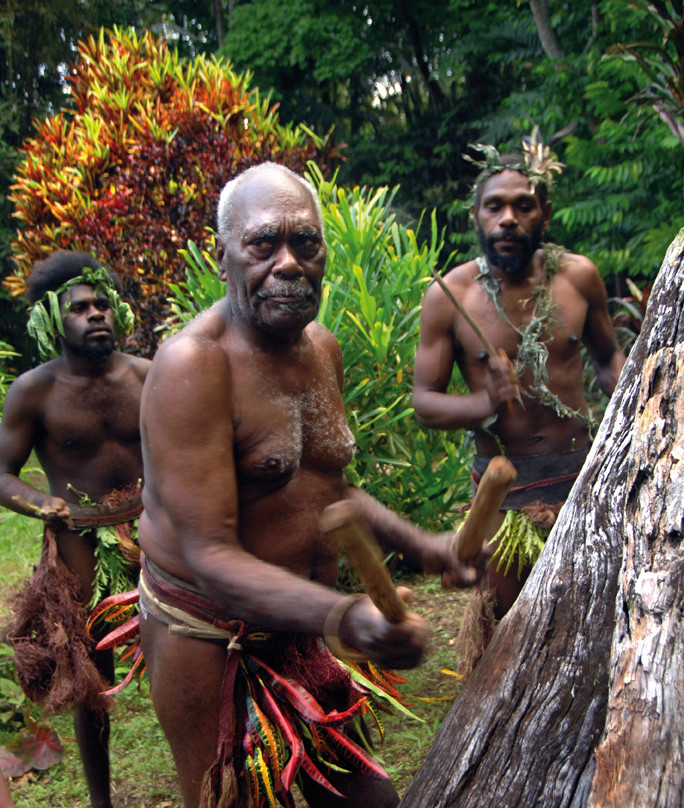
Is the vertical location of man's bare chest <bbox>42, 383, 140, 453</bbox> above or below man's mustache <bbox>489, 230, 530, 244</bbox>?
below

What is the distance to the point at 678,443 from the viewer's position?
159 centimetres

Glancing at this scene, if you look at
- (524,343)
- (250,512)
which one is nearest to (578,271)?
(524,343)

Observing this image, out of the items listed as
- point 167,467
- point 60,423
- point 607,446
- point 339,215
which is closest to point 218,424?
point 167,467

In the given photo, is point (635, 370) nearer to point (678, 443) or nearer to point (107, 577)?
point (678, 443)

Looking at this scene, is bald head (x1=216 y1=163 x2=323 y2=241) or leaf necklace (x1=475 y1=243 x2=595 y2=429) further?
leaf necklace (x1=475 y1=243 x2=595 y2=429)

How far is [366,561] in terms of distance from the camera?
4.60ft

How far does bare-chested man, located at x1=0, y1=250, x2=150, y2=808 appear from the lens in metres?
3.25

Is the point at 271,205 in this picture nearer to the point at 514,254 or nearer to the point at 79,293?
the point at 514,254

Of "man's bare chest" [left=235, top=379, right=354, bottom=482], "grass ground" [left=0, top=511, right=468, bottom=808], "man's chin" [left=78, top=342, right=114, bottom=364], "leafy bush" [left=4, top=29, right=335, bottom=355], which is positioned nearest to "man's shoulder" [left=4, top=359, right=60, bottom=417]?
"man's chin" [left=78, top=342, right=114, bottom=364]

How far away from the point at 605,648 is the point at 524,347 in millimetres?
1595

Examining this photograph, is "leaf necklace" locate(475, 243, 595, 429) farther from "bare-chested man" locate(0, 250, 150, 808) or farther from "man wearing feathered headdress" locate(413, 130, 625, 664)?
"bare-chested man" locate(0, 250, 150, 808)

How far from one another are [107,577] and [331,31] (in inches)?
447

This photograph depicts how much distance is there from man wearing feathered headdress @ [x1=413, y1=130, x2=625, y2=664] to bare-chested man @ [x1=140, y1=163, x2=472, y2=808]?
1145mm

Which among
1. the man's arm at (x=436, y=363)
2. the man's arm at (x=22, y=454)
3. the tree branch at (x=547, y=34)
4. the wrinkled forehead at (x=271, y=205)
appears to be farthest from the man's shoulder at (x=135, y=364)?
the tree branch at (x=547, y=34)
